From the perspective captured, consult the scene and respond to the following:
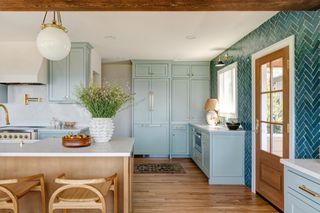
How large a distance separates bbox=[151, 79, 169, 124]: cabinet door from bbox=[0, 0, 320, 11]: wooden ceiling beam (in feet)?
14.4

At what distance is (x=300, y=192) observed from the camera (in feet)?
6.56

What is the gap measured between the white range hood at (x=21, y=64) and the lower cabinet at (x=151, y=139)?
8.69ft

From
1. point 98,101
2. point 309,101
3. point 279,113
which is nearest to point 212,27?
point 279,113

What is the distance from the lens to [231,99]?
17.8ft

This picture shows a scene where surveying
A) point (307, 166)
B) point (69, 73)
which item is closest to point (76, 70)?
point (69, 73)

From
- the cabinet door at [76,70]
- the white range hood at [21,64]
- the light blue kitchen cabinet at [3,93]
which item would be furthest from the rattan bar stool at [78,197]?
the light blue kitchen cabinet at [3,93]

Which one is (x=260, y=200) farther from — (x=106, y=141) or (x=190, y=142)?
(x=190, y=142)

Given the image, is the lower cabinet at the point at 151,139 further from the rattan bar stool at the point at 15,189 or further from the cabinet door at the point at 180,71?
the rattan bar stool at the point at 15,189

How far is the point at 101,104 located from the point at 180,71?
170 inches

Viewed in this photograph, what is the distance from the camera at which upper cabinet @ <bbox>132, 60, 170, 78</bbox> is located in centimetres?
681

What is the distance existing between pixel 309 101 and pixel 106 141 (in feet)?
6.93

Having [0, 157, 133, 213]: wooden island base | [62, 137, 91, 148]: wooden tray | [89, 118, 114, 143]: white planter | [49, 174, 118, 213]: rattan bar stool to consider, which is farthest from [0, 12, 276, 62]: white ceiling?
[49, 174, 118, 213]: rattan bar stool

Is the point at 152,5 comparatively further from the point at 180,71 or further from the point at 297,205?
the point at 180,71

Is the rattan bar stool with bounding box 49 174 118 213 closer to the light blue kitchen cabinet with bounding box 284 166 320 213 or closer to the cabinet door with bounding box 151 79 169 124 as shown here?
the light blue kitchen cabinet with bounding box 284 166 320 213
